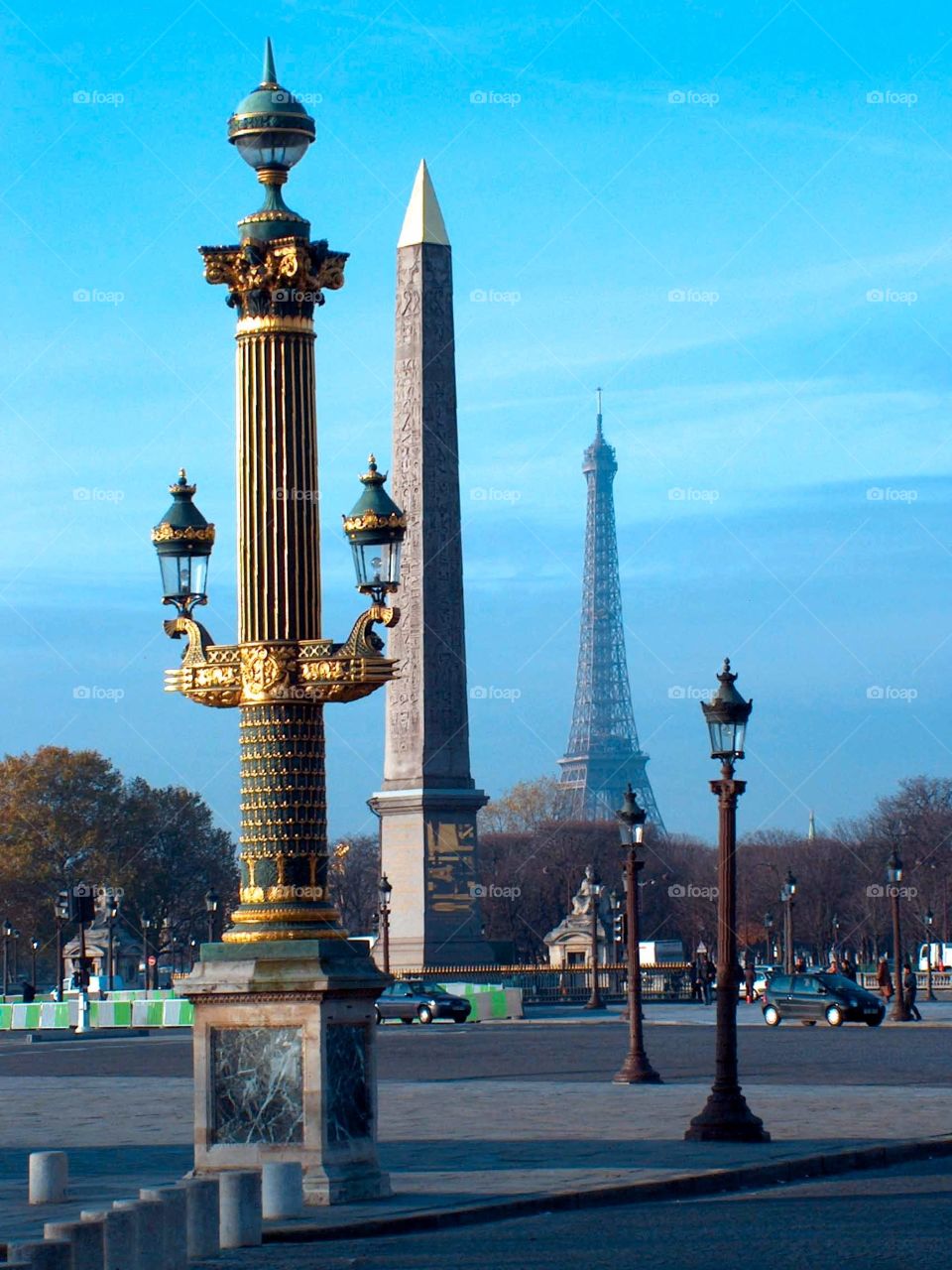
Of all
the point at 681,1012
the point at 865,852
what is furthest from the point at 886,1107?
the point at 865,852

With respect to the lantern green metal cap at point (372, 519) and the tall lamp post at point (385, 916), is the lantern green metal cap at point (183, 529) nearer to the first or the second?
the lantern green metal cap at point (372, 519)

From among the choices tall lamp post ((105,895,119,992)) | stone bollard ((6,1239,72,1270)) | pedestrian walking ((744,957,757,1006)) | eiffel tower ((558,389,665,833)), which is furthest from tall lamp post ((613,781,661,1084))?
eiffel tower ((558,389,665,833))

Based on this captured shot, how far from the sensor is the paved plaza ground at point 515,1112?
1456cm

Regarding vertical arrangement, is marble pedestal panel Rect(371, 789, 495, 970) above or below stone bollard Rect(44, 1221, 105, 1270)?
above

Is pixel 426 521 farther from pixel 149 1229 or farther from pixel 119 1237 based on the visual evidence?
pixel 119 1237

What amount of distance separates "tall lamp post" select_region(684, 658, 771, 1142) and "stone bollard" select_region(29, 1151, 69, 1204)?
222 inches

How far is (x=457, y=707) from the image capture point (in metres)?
48.7

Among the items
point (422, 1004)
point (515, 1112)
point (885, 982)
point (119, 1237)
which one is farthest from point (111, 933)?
point (119, 1237)

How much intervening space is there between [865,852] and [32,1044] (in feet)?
213

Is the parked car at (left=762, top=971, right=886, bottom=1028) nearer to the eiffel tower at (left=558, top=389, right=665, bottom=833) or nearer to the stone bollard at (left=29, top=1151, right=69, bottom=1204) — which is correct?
the stone bollard at (left=29, top=1151, right=69, bottom=1204)

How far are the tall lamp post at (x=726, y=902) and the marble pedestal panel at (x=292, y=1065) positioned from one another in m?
4.44

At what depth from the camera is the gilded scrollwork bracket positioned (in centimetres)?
1384

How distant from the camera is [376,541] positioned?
46.9 ft

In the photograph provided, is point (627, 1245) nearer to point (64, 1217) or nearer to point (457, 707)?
point (64, 1217)
